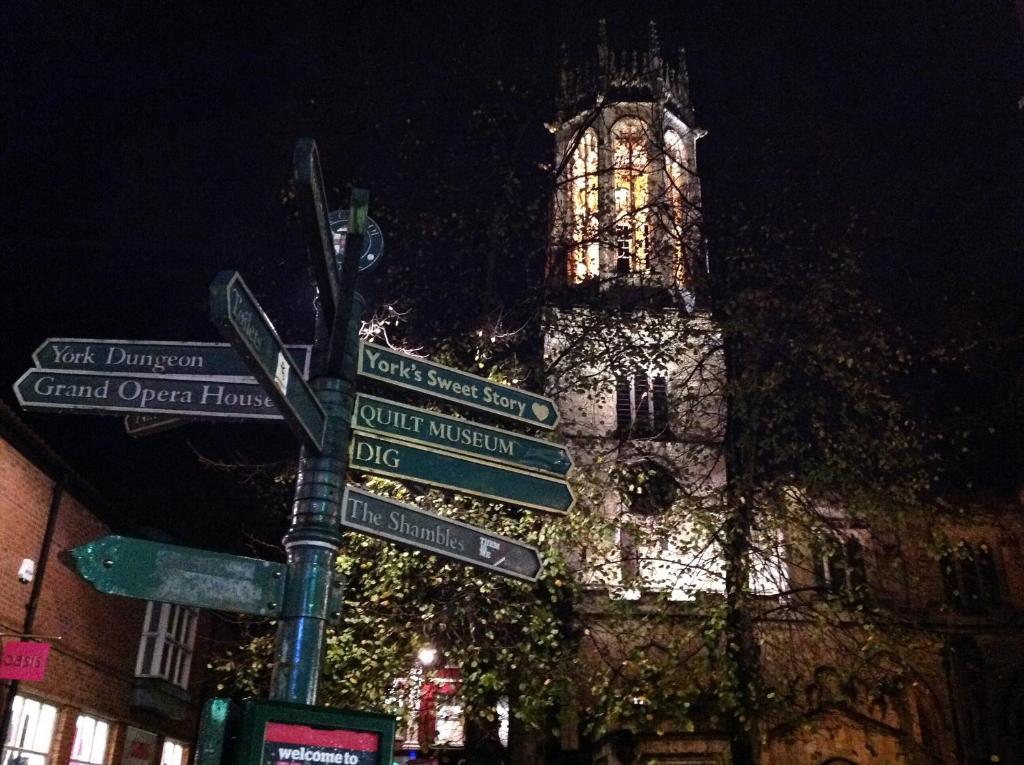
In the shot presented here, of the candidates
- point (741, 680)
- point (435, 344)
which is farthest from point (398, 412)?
point (741, 680)

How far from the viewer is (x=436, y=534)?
A: 4.91 meters

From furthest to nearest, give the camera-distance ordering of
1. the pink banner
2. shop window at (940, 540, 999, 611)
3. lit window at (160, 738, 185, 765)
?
shop window at (940, 540, 999, 611) < lit window at (160, 738, 185, 765) < the pink banner

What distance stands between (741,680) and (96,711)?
11348mm

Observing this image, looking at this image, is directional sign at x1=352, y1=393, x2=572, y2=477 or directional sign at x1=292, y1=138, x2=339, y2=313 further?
directional sign at x1=352, y1=393, x2=572, y2=477

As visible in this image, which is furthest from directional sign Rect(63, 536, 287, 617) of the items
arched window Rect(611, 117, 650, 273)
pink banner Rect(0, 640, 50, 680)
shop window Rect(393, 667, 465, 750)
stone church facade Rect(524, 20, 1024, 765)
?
arched window Rect(611, 117, 650, 273)

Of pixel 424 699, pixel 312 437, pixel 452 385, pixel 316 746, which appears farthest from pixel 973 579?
pixel 316 746

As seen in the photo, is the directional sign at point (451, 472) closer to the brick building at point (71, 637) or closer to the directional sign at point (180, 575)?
the directional sign at point (180, 575)

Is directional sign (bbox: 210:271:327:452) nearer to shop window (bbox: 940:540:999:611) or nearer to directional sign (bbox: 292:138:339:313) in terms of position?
directional sign (bbox: 292:138:339:313)

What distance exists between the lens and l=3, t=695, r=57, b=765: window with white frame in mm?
12922

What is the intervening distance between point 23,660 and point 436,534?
32.8 feet

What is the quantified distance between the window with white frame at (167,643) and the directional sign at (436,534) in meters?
13.4

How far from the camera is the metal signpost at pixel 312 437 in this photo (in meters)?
4.01

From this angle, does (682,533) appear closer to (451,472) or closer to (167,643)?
(167,643)

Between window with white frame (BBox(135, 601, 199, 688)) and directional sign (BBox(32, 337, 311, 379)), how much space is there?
13157mm
